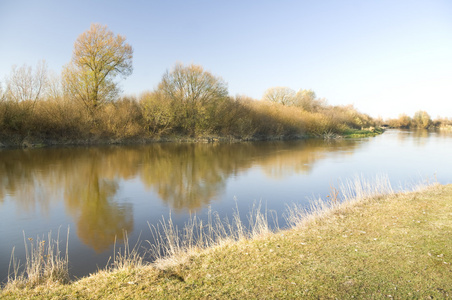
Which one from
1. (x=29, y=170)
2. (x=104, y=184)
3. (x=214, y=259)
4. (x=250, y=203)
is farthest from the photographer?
(x=29, y=170)

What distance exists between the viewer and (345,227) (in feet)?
18.9

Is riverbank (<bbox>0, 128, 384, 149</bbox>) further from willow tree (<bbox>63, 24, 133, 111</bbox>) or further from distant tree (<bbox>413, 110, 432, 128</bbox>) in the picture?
distant tree (<bbox>413, 110, 432, 128</bbox>)

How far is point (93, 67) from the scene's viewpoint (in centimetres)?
3028

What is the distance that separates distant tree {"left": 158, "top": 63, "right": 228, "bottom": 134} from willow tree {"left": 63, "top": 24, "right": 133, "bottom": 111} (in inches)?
260

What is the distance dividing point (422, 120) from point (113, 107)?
87.1 m

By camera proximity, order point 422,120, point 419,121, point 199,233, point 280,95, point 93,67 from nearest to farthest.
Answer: point 199,233 → point 93,67 → point 280,95 → point 422,120 → point 419,121

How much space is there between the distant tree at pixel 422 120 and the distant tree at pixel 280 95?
4938 cm

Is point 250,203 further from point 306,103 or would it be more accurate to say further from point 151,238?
point 306,103

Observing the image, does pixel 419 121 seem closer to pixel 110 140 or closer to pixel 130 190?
pixel 110 140

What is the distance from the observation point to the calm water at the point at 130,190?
21.7 ft

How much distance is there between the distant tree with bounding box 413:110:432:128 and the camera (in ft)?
272

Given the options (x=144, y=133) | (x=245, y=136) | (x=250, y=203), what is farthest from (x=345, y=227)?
(x=245, y=136)

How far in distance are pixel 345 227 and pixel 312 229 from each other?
670 mm

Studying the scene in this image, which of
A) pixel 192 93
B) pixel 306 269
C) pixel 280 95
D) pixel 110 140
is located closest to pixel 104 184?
pixel 306 269
